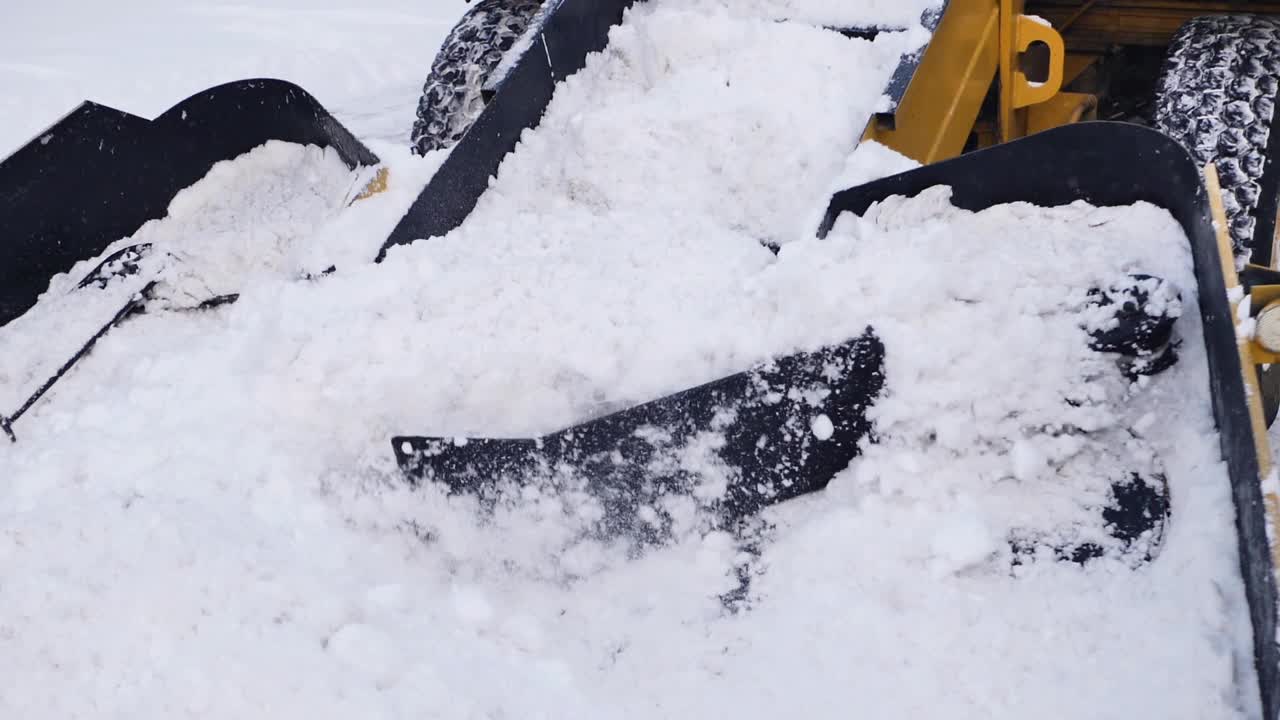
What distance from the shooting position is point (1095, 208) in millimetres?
1591

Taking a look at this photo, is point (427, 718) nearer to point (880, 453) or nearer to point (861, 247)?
point (880, 453)

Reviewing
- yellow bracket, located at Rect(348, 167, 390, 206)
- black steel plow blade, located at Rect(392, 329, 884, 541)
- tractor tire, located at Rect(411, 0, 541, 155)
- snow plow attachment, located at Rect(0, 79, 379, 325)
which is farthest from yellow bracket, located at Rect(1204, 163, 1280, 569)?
tractor tire, located at Rect(411, 0, 541, 155)

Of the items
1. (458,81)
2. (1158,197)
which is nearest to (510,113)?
(458,81)

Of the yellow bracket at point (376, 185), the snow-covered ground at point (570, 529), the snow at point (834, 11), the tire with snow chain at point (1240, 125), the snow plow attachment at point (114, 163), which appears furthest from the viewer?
the snow at point (834, 11)

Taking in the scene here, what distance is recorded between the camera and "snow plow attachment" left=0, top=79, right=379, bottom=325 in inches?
79.4

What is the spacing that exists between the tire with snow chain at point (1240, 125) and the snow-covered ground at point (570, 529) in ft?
2.90

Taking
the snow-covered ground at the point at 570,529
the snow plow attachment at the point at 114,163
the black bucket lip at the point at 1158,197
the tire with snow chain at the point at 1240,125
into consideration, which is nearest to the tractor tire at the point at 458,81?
the snow plow attachment at the point at 114,163

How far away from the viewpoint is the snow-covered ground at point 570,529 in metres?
1.31

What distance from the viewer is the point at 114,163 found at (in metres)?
2.12

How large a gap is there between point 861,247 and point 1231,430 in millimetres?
664

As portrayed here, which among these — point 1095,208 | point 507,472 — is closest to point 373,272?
point 507,472

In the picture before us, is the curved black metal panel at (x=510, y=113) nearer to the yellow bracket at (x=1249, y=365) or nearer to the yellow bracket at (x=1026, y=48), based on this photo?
the yellow bracket at (x=1026, y=48)

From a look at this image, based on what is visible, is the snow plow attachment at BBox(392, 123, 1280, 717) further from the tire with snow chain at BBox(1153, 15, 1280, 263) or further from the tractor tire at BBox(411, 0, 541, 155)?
the tractor tire at BBox(411, 0, 541, 155)

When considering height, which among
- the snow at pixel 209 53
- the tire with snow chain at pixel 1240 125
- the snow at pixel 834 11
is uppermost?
the snow at pixel 834 11
